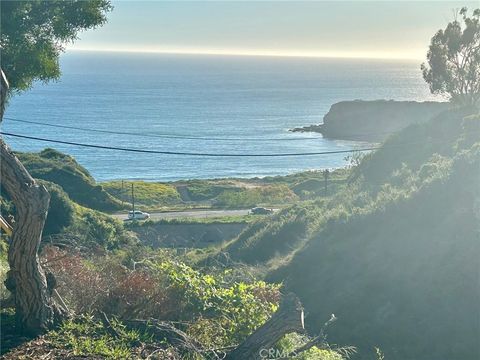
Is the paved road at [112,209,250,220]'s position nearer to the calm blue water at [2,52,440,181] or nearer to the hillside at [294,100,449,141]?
the calm blue water at [2,52,440,181]

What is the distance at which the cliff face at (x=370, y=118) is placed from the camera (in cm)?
10344

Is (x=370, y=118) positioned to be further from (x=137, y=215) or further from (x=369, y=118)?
(x=137, y=215)

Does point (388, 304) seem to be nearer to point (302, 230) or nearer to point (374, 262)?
point (374, 262)

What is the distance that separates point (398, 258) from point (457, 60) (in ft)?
73.5

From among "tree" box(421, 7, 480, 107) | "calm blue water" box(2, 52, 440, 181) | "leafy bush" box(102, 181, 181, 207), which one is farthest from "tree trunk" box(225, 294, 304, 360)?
"calm blue water" box(2, 52, 440, 181)

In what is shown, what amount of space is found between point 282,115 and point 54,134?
51.8 meters

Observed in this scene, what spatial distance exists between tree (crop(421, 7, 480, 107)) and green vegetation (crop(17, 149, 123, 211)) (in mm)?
22917

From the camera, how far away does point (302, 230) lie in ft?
98.1

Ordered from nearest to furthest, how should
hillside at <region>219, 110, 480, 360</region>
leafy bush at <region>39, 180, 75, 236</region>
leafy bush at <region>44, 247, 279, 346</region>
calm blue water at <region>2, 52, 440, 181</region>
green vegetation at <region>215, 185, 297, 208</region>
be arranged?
leafy bush at <region>44, 247, 279, 346</region>, hillside at <region>219, 110, 480, 360</region>, leafy bush at <region>39, 180, 75, 236</region>, green vegetation at <region>215, 185, 297, 208</region>, calm blue water at <region>2, 52, 440, 181</region>

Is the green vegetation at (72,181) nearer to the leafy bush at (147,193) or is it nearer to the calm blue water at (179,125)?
the leafy bush at (147,193)

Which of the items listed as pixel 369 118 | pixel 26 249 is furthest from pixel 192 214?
pixel 369 118

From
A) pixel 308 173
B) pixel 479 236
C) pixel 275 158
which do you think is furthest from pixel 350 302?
pixel 275 158

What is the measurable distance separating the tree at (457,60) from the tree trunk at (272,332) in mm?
34664

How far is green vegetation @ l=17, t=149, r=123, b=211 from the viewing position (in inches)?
2008
